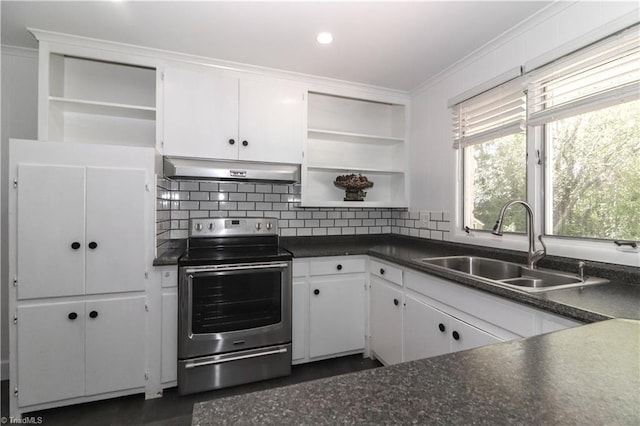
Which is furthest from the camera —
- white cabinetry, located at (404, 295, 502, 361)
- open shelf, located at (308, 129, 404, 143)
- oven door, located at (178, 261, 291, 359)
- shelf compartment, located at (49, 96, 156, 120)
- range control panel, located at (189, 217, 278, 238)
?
open shelf, located at (308, 129, 404, 143)

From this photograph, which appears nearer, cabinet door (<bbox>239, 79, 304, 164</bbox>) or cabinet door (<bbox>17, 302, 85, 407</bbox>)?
cabinet door (<bbox>17, 302, 85, 407</bbox>)

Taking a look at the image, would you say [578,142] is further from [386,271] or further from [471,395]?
[471,395]

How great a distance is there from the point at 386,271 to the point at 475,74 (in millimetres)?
1589

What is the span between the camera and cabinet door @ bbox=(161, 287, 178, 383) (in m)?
1.95

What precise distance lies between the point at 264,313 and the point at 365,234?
1.41 metres

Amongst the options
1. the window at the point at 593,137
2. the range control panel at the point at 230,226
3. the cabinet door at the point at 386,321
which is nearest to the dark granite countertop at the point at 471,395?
the window at the point at 593,137

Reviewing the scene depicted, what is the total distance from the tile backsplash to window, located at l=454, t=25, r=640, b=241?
2.31 feet

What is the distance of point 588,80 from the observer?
1540 millimetres

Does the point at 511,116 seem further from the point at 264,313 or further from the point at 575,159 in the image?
the point at 264,313

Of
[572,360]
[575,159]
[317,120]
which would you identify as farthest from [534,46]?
[572,360]

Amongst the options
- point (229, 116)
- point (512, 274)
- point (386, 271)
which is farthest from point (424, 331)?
point (229, 116)

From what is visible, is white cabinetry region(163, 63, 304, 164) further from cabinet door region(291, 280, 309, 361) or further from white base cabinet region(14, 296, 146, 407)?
white base cabinet region(14, 296, 146, 407)

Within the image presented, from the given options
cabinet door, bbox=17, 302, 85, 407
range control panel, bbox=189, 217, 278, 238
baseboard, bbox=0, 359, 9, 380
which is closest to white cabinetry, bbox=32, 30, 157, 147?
range control panel, bbox=189, 217, 278, 238

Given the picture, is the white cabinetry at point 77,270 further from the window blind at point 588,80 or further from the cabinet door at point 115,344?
the window blind at point 588,80
